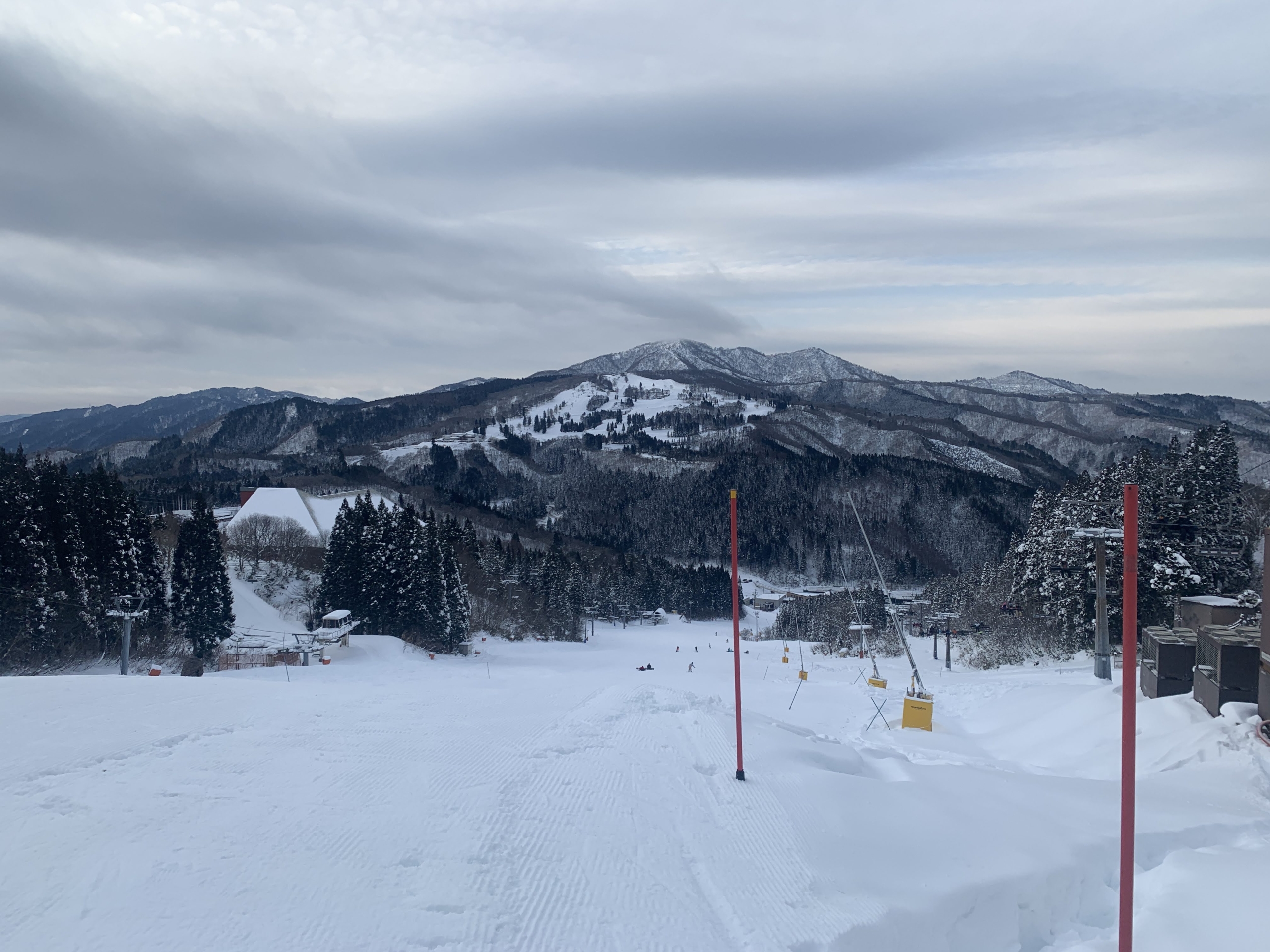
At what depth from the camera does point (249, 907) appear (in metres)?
6.22

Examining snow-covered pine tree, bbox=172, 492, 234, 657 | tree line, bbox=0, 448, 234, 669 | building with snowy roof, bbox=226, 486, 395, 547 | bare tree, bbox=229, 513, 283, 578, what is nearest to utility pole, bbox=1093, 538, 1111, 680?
tree line, bbox=0, 448, 234, 669

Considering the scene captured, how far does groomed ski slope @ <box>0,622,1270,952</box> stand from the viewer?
20.9 ft

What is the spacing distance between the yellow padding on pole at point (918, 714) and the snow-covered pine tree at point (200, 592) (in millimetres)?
32621

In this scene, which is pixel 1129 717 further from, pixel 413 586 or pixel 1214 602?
pixel 413 586

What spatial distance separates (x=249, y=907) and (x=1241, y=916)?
886cm

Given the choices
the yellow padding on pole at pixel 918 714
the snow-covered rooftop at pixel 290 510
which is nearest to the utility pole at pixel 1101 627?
the yellow padding on pole at pixel 918 714

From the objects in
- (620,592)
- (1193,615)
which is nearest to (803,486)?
(620,592)

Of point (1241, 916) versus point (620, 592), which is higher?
point (1241, 916)

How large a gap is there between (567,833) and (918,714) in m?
12.2

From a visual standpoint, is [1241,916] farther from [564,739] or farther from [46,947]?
[46,947]

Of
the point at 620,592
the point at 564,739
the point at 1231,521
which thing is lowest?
the point at 620,592

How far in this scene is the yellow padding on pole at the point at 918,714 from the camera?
1767 cm

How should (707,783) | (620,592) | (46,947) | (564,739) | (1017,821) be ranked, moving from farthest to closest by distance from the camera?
1. (620,592)
2. (564,739)
3. (707,783)
4. (1017,821)
5. (46,947)

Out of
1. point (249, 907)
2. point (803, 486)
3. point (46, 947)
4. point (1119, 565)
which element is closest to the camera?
point (46, 947)
